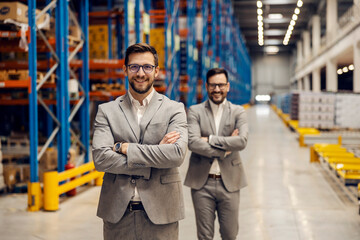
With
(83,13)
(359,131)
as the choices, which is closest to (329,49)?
(359,131)

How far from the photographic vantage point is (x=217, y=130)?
3.87 meters

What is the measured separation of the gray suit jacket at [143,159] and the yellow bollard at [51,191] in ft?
12.2

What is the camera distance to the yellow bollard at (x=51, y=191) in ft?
19.6

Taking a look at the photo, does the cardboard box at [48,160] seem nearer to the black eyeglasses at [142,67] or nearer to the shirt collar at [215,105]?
the shirt collar at [215,105]

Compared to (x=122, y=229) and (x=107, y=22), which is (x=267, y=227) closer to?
(x=122, y=229)

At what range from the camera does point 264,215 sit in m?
5.81

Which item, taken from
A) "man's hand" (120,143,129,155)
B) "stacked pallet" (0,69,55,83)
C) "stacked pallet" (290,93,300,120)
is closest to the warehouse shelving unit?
"stacked pallet" (0,69,55,83)

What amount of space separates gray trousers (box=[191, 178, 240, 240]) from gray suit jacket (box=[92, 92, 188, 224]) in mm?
1121

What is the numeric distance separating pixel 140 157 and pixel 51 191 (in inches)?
157

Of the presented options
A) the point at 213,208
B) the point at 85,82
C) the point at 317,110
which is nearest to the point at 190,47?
the point at 317,110

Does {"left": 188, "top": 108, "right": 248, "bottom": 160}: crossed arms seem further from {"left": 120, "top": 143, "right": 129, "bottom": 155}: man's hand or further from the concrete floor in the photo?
the concrete floor

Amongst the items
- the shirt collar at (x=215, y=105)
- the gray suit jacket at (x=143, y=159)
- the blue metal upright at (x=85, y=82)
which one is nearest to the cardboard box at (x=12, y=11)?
the blue metal upright at (x=85, y=82)

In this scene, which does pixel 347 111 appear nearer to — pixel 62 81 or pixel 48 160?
pixel 48 160

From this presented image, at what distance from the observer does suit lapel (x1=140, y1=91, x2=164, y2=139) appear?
2461 millimetres
